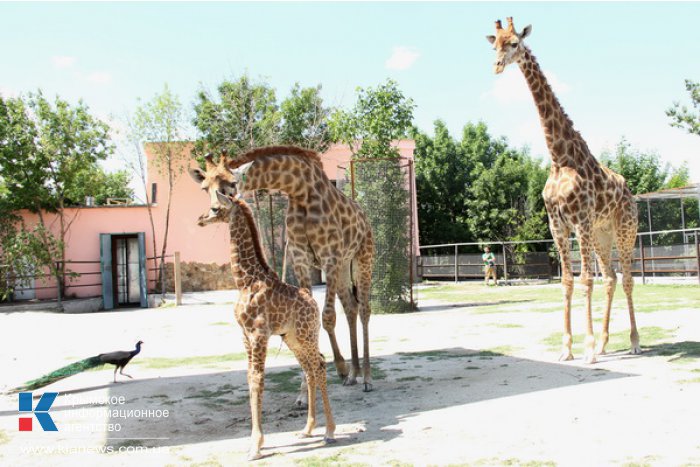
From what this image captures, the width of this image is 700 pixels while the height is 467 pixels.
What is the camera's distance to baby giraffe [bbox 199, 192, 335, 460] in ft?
15.1

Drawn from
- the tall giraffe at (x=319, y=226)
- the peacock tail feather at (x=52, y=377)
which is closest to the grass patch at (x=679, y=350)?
the tall giraffe at (x=319, y=226)

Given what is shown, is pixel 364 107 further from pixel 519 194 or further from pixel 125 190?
pixel 125 190

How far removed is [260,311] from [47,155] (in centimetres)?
2017

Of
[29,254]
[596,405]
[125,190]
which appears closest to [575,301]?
[596,405]

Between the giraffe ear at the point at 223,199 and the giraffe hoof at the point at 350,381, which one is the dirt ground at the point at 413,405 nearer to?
the giraffe hoof at the point at 350,381

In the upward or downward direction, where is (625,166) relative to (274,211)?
upward

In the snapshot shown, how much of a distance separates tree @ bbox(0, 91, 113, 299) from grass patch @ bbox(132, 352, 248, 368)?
13574 millimetres

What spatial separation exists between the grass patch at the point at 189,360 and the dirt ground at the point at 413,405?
0.09 ft

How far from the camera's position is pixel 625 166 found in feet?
107

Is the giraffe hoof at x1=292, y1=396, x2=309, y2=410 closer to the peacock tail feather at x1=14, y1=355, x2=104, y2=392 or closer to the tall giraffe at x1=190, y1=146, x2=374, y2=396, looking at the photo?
the tall giraffe at x1=190, y1=146, x2=374, y2=396

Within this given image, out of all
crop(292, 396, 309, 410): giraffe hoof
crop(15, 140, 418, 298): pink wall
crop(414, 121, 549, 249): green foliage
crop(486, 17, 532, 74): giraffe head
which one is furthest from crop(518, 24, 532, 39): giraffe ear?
crop(414, 121, 549, 249): green foliage

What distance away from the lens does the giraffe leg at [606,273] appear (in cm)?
776

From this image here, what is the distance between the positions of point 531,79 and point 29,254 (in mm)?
18241

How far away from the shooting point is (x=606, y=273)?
8.01 metres
